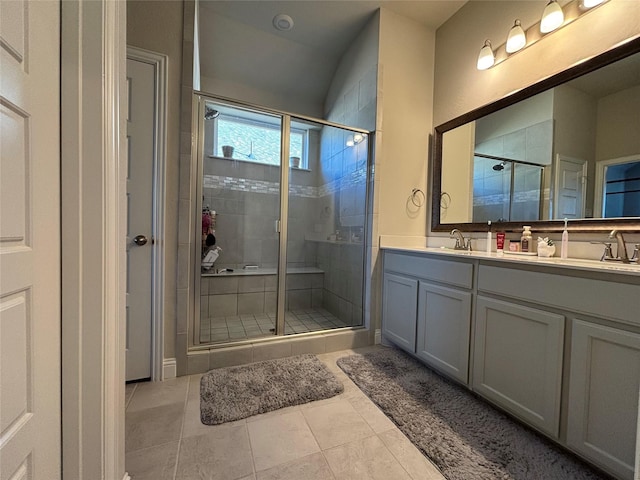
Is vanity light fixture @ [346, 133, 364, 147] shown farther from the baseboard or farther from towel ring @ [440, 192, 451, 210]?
the baseboard

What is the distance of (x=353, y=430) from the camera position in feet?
4.23

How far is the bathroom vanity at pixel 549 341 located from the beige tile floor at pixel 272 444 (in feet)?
1.85

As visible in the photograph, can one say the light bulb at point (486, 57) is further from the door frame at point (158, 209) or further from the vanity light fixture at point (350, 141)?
the door frame at point (158, 209)

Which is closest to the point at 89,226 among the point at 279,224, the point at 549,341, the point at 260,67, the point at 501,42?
the point at 279,224

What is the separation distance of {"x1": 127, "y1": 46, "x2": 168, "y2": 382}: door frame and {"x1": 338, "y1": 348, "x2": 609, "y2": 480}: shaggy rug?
4.08ft

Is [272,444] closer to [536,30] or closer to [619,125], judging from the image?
[619,125]

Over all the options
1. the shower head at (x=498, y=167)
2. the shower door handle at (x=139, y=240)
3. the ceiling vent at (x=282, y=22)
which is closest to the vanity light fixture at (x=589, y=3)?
the shower head at (x=498, y=167)

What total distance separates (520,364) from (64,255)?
6.00 feet

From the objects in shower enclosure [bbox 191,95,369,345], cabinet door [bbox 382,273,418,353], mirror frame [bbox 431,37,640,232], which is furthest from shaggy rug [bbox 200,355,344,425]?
mirror frame [bbox 431,37,640,232]

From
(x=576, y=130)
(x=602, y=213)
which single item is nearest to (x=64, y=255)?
(x=602, y=213)

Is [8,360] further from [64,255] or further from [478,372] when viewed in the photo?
[478,372]

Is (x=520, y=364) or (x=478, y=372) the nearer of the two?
(x=520, y=364)

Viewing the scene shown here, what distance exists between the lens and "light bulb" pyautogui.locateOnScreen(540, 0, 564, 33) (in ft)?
4.98

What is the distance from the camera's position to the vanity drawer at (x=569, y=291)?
95cm
